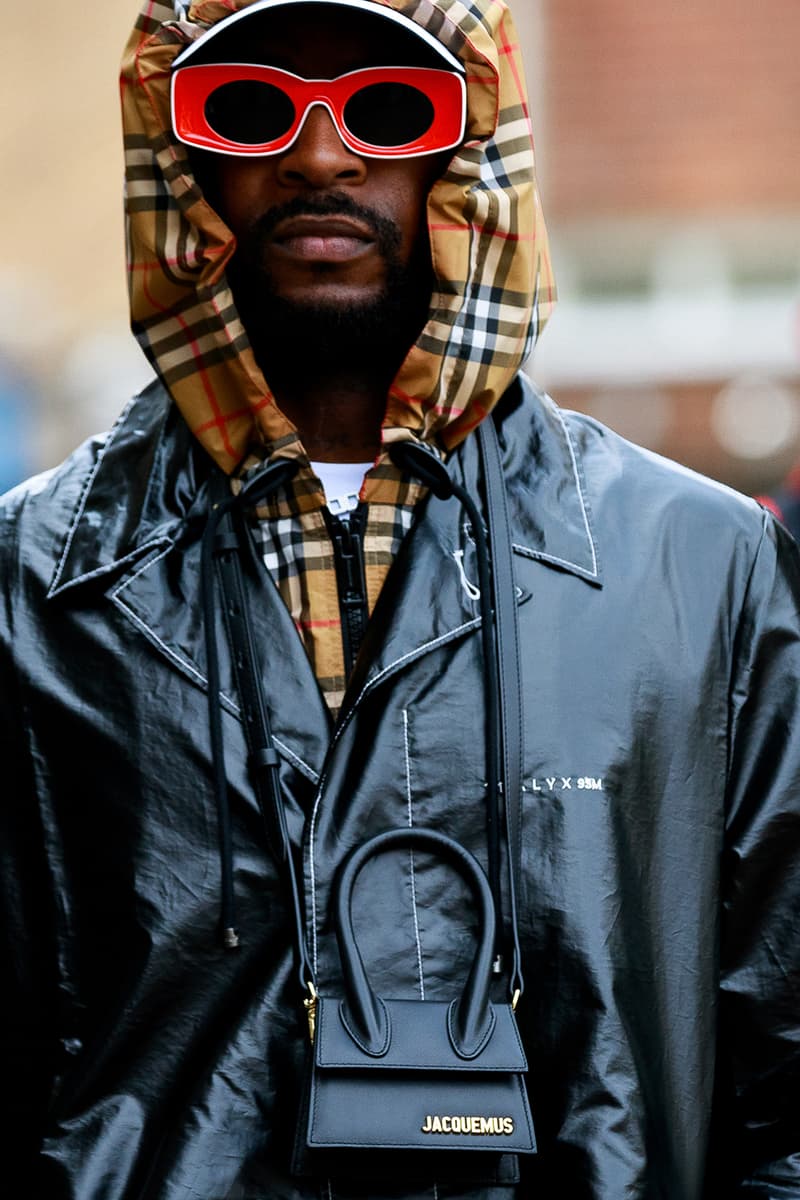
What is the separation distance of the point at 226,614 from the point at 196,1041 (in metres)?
0.58

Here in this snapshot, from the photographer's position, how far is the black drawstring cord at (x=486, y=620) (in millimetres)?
2297

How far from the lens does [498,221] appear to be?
8.59 feet

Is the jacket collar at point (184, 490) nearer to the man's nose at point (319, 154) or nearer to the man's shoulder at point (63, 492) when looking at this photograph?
the man's shoulder at point (63, 492)

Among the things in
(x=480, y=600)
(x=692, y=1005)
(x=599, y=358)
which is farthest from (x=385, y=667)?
(x=599, y=358)

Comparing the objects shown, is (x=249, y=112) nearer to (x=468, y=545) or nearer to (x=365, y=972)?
(x=468, y=545)

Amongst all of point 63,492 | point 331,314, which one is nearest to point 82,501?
point 63,492

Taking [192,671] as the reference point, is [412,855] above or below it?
below

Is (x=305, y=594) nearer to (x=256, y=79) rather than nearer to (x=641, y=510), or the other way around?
(x=641, y=510)

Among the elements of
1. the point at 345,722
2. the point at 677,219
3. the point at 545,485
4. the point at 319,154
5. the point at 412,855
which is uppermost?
the point at 319,154

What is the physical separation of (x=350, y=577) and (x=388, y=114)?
0.66 m

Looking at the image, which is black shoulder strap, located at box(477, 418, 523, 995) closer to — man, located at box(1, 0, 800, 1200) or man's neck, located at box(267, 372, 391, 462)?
man, located at box(1, 0, 800, 1200)

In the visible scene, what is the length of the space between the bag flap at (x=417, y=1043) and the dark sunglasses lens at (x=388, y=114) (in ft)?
3.94

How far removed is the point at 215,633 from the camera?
2.42 meters

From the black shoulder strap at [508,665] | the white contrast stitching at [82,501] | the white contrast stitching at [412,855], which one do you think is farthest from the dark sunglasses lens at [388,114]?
the white contrast stitching at [412,855]
